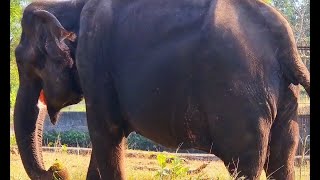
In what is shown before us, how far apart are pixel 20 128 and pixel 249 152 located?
6.57 ft

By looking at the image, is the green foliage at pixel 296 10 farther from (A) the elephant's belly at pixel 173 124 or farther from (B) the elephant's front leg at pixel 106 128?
(A) the elephant's belly at pixel 173 124

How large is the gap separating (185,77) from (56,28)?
47.7 inches

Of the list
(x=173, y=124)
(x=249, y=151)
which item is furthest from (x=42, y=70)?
(x=249, y=151)

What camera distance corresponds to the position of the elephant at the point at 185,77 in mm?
3105

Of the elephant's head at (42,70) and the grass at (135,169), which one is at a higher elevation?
the elephant's head at (42,70)

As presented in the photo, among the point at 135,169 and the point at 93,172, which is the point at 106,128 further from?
the point at 135,169

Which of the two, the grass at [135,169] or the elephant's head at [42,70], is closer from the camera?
the elephant's head at [42,70]

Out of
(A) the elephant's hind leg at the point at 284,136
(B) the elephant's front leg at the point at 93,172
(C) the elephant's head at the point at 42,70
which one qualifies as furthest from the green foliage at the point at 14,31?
(A) the elephant's hind leg at the point at 284,136

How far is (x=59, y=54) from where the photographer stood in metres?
4.06

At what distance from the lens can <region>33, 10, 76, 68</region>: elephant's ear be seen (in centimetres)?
400

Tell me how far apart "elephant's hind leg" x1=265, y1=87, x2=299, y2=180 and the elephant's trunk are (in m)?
1.75

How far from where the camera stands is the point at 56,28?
4.01 metres

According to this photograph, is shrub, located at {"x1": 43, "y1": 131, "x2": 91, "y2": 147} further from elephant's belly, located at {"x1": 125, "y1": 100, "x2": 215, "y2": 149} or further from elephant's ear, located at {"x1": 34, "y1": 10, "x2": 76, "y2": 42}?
elephant's belly, located at {"x1": 125, "y1": 100, "x2": 215, "y2": 149}

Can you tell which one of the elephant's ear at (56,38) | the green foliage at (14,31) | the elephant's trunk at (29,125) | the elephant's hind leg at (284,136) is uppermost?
the elephant's ear at (56,38)
